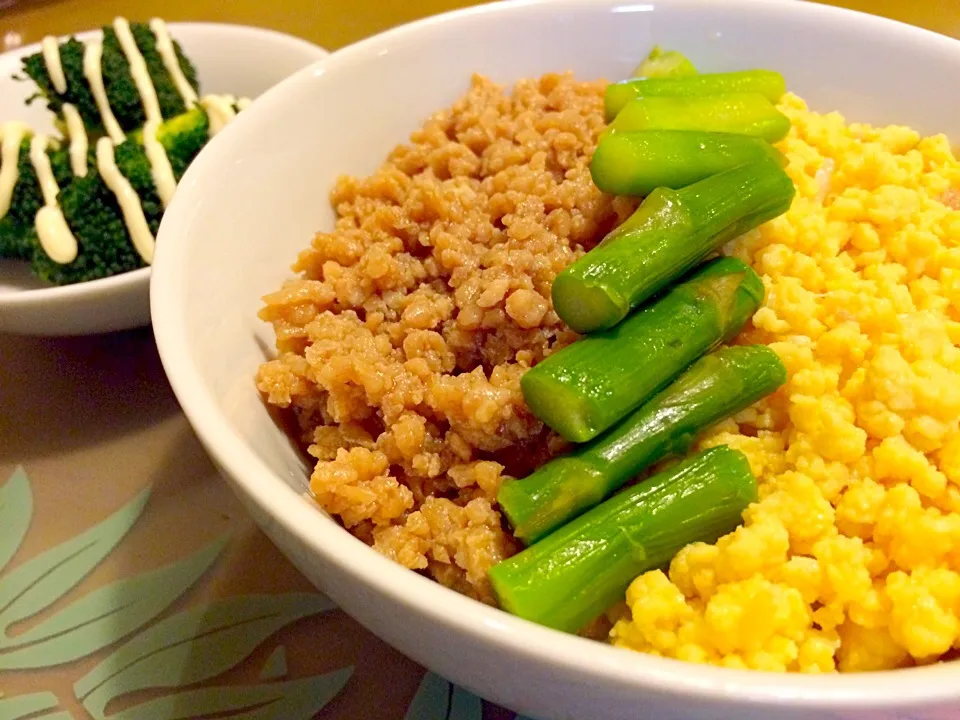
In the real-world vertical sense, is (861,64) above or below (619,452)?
above

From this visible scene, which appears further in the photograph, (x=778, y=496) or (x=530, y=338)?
(x=530, y=338)

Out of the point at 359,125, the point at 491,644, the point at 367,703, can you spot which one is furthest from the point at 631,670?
the point at 359,125

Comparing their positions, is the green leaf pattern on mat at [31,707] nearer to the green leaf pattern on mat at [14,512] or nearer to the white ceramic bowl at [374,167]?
the green leaf pattern on mat at [14,512]

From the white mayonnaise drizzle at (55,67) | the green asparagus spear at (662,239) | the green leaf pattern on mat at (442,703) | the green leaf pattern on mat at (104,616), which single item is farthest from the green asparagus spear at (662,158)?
the white mayonnaise drizzle at (55,67)

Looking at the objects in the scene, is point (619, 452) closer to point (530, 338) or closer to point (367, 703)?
point (530, 338)

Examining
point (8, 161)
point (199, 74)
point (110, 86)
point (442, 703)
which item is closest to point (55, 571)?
point (442, 703)

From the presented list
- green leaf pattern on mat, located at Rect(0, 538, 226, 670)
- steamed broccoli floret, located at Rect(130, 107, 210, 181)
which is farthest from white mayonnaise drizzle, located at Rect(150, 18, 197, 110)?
green leaf pattern on mat, located at Rect(0, 538, 226, 670)
